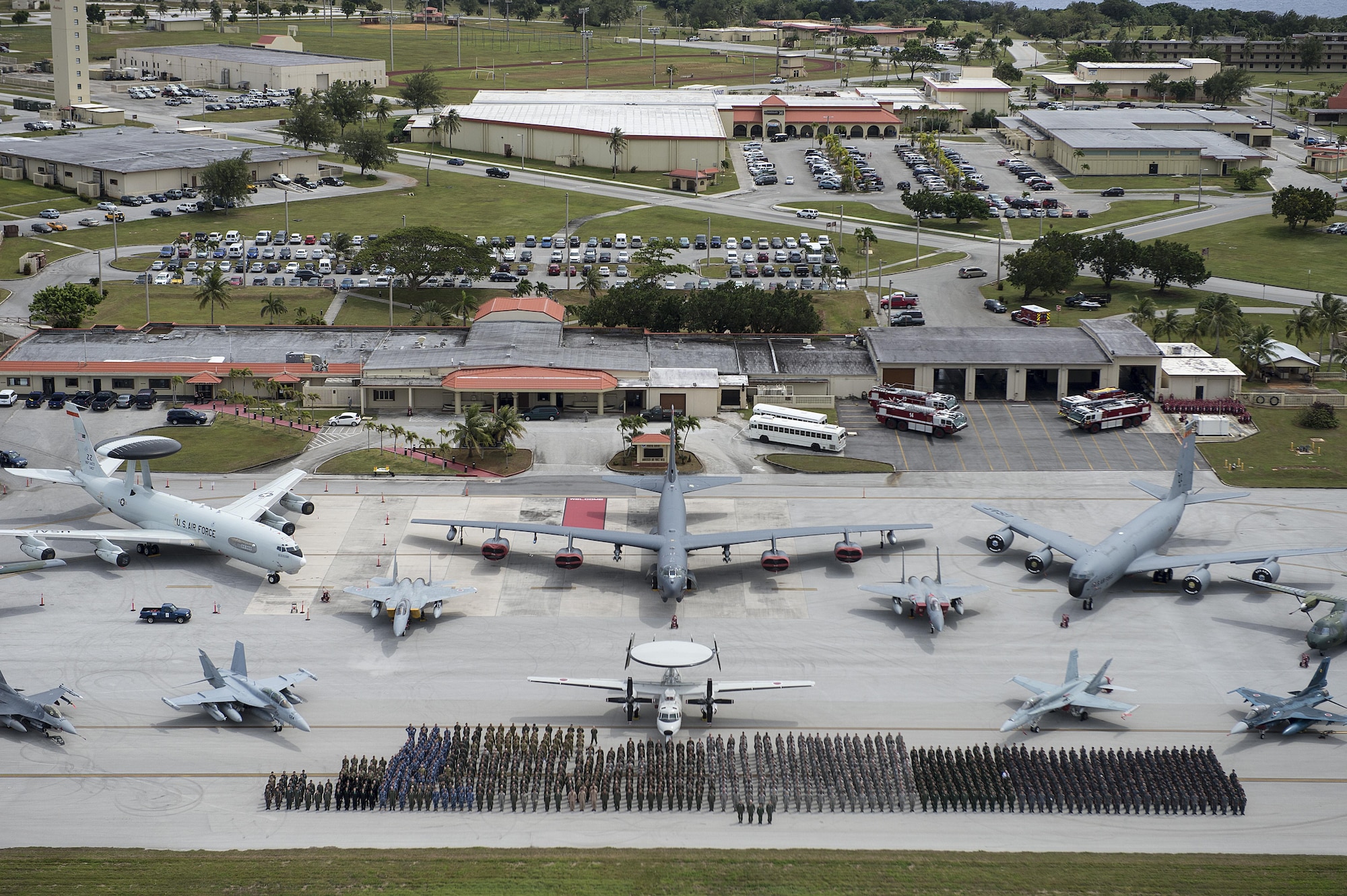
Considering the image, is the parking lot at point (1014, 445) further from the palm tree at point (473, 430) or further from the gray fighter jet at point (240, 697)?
the gray fighter jet at point (240, 697)

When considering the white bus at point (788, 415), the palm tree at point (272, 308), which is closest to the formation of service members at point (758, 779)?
the white bus at point (788, 415)

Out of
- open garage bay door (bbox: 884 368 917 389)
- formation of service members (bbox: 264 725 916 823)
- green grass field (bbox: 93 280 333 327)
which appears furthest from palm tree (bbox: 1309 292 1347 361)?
green grass field (bbox: 93 280 333 327)

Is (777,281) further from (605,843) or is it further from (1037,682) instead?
(605,843)

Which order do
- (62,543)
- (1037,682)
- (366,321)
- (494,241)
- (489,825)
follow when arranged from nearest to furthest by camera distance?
(489,825) < (1037,682) < (62,543) < (366,321) < (494,241)

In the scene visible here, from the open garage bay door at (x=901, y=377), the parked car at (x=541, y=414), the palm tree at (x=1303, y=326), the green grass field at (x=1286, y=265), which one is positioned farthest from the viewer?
the green grass field at (x=1286, y=265)

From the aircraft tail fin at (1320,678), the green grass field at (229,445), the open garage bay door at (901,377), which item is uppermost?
the open garage bay door at (901,377)

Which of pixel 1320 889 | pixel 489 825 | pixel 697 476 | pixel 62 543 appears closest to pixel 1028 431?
pixel 697 476
